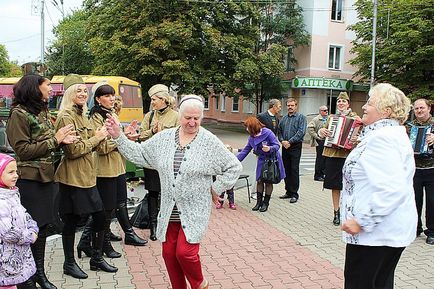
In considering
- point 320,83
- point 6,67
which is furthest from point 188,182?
point 6,67

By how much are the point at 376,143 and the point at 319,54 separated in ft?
101

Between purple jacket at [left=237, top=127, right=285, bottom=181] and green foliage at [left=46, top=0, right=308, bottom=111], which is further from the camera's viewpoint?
green foliage at [left=46, top=0, right=308, bottom=111]

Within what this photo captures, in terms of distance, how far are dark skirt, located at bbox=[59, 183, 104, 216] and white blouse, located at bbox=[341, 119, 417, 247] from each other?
8.34ft

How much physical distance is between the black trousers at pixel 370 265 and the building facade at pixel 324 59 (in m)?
29.7

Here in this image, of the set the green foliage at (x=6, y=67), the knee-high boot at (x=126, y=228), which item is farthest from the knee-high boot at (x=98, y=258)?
the green foliage at (x=6, y=67)

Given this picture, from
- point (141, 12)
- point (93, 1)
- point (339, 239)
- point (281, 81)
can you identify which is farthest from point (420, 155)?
point (93, 1)

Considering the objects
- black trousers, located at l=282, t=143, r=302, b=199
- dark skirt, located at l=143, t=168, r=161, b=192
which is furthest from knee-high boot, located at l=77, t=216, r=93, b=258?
black trousers, located at l=282, t=143, r=302, b=199

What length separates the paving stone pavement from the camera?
4695 mm

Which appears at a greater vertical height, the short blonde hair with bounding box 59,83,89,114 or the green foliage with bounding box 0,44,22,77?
the green foliage with bounding box 0,44,22,77

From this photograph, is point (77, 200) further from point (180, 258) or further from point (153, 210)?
point (153, 210)

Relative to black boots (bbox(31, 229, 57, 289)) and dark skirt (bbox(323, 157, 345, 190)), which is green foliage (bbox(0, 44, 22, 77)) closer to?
dark skirt (bbox(323, 157, 345, 190))

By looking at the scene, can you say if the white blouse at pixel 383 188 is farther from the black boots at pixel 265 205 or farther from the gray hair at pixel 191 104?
the black boots at pixel 265 205

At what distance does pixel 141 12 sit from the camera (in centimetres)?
2745

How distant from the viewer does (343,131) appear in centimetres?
645
